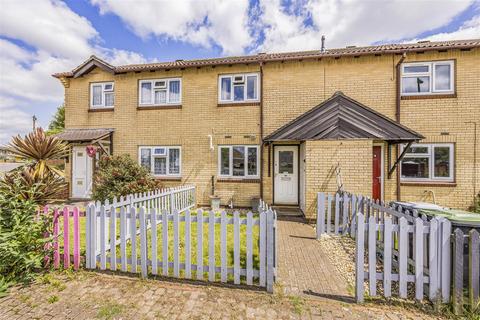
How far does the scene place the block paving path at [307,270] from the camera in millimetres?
3703

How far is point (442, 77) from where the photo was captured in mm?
9227

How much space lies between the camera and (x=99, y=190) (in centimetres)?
898

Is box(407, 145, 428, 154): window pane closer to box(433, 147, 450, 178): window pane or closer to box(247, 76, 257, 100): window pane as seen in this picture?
box(433, 147, 450, 178): window pane

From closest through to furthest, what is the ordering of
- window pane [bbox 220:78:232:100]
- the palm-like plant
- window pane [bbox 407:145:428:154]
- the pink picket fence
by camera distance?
the pink picket fence < the palm-like plant < window pane [bbox 407:145:428:154] < window pane [bbox 220:78:232:100]

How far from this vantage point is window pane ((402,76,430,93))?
934 cm

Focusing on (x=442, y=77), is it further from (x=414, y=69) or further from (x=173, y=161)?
(x=173, y=161)

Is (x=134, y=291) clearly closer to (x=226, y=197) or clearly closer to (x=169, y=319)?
(x=169, y=319)

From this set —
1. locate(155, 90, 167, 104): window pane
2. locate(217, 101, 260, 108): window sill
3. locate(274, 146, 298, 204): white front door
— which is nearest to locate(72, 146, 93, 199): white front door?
locate(155, 90, 167, 104): window pane

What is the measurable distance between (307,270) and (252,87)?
8197mm

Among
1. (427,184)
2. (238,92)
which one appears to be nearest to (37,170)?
(238,92)

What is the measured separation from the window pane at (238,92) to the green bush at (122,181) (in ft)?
16.8

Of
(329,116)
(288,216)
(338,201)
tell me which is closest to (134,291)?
(338,201)

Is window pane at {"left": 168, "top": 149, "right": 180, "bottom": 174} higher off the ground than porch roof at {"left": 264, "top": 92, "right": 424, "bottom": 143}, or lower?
lower

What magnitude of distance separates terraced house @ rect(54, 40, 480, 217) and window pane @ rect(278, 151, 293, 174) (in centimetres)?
4
